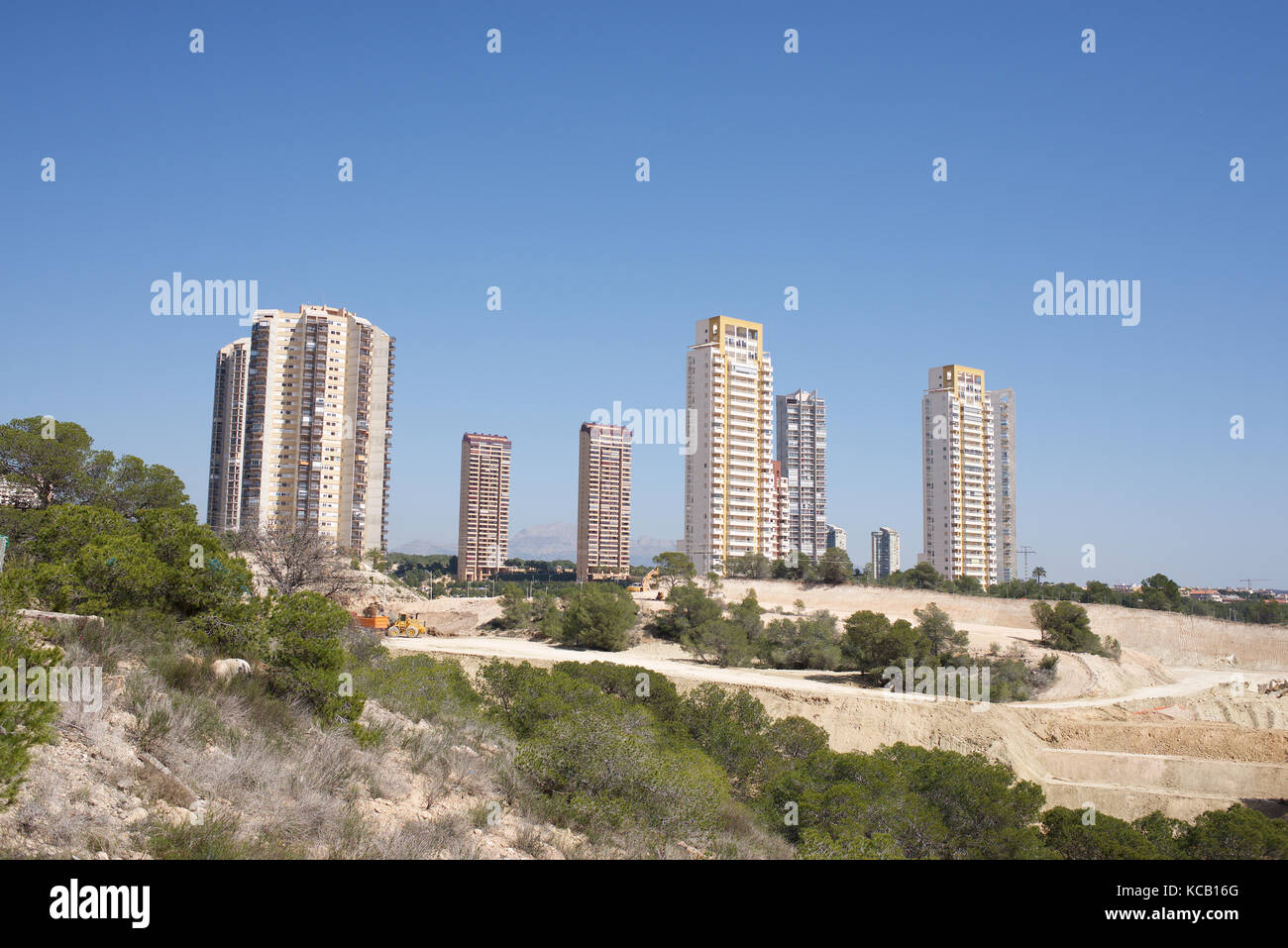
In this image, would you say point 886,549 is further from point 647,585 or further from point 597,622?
point 597,622

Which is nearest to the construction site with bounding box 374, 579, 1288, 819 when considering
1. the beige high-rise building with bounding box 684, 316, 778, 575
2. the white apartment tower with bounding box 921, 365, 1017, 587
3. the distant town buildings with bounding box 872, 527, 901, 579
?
the beige high-rise building with bounding box 684, 316, 778, 575

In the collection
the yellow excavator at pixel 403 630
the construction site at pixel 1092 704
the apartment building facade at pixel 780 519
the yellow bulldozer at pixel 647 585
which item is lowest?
the construction site at pixel 1092 704

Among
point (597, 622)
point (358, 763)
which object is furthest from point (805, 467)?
point (358, 763)

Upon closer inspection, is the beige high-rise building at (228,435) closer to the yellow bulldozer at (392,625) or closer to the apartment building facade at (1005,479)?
the yellow bulldozer at (392,625)

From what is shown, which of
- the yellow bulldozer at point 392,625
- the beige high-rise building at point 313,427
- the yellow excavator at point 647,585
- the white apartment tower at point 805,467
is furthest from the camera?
the white apartment tower at point 805,467

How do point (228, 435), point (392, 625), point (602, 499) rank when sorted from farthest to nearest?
point (602, 499), point (228, 435), point (392, 625)

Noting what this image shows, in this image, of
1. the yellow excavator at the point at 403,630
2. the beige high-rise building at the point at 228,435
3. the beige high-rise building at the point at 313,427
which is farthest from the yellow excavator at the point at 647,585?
the beige high-rise building at the point at 228,435

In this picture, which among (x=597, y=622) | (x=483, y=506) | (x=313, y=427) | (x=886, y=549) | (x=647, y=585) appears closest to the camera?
(x=597, y=622)
